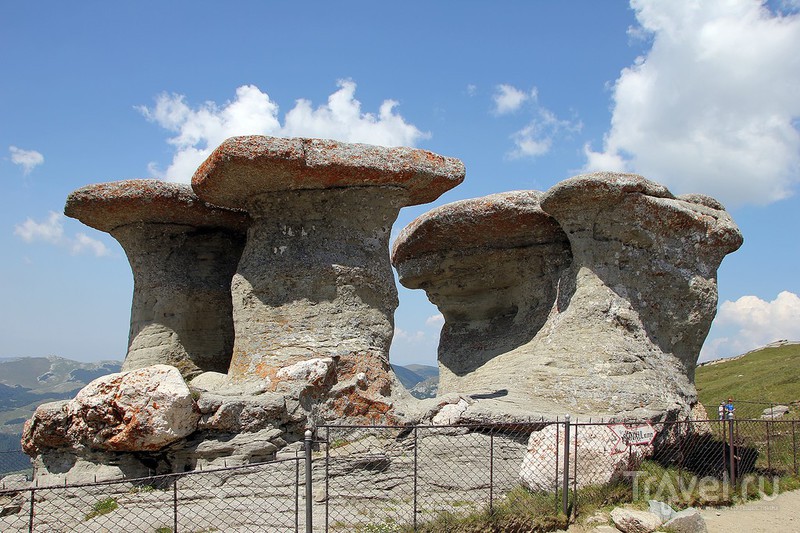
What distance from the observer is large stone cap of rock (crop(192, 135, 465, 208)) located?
7656 mm

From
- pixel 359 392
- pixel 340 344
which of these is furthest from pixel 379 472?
pixel 340 344

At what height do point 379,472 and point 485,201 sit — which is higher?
point 485,201

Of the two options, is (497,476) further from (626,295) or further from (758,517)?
(626,295)

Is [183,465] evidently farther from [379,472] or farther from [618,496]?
[618,496]

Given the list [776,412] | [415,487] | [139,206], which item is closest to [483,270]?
[139,206]

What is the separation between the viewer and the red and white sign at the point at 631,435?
283 inches

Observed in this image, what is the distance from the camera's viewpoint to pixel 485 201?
1081 cm

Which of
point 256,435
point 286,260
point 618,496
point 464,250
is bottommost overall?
point 618,496

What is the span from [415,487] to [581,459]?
2.11 meters

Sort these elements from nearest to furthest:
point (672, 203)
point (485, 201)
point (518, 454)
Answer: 1. point (518, 454)
2. point (672, 203)
3. point (485, 201)

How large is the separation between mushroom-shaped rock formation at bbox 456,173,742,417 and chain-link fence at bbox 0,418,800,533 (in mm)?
1431

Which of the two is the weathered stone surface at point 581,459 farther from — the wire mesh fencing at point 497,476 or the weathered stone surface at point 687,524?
the weathered stone surface at point 687,524

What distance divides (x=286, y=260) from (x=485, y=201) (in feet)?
12.5

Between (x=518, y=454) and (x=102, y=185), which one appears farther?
(x=102, y=185)
